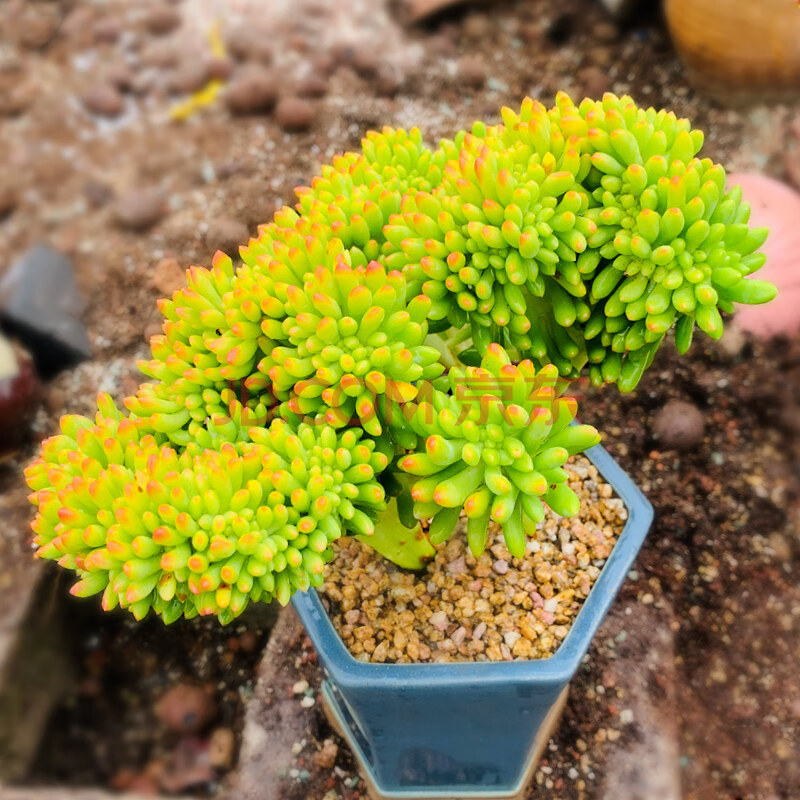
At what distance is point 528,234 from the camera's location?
2.41 feet

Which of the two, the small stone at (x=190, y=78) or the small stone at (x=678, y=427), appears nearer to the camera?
the small stone at (x=678, y=427)

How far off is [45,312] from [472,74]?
4.66 feet

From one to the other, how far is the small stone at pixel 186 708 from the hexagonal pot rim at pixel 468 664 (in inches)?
27.4

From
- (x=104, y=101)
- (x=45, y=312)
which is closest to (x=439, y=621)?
(x=45, y=312)

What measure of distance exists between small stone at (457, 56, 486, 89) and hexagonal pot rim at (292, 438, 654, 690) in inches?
68.1

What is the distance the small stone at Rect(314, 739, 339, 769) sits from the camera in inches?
58.5

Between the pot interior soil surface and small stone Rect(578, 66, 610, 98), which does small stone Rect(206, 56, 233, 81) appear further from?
the pot interior soil surface

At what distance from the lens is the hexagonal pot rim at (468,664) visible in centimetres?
98

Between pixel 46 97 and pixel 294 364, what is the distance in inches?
Answer: 99.1

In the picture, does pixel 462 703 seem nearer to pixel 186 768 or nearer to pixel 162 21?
pixel 186 768

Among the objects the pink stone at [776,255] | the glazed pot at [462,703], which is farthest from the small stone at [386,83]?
the glazed pot at [462,703]

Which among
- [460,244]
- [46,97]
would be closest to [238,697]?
[460,244]

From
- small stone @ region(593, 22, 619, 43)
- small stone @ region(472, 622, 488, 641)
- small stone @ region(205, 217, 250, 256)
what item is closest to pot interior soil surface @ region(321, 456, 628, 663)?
small stone @ region(472, 622, 488, 641)

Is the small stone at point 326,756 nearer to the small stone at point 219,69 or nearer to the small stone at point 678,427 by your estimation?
the small stone at point 678,427
